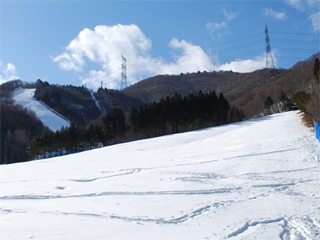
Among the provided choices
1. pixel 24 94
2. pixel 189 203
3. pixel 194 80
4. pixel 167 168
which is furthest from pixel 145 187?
pixel 194 80

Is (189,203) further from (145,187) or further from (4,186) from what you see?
(4,186)

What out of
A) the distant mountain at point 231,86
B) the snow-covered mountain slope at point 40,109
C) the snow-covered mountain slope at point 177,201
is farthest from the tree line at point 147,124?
the snow-covered mountain slope at point 40,109

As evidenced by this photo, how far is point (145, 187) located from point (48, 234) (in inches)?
219

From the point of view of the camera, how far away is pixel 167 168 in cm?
1577

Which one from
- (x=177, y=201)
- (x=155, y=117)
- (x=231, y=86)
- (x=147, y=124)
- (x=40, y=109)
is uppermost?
(x=231, y=86)

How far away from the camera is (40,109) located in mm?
117250

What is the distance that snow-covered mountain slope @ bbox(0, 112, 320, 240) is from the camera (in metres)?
6.58

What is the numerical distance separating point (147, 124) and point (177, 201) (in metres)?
43.6

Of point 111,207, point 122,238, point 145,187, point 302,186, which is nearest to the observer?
point 122,238

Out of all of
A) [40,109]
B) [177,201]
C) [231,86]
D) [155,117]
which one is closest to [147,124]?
[155,117]

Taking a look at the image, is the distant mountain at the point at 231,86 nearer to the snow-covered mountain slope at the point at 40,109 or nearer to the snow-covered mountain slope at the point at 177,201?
the snow-covered mountain slope at the point at 40,109

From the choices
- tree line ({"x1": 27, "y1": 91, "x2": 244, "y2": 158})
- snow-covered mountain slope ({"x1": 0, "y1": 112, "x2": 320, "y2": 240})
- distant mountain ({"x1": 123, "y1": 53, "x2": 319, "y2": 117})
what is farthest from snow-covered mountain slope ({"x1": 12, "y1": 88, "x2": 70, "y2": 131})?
snow-covered mountain slope ({"x1": 0, "y1": 112, "x2": 320, "y2": 240})

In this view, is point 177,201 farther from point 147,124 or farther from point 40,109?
point 40,109

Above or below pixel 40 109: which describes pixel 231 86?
above
